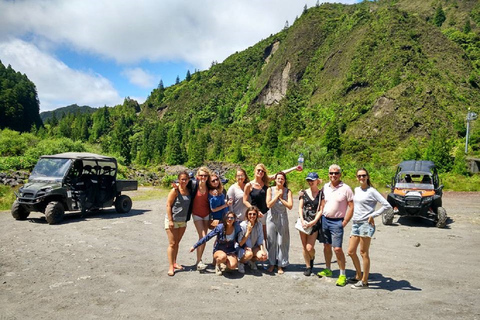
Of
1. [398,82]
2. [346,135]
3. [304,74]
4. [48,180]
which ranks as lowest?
[48,180]

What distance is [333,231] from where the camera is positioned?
5562 mm

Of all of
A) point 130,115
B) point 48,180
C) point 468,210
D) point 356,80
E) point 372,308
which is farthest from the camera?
point 130,115

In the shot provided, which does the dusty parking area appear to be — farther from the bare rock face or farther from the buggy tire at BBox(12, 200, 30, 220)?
the bare rock face

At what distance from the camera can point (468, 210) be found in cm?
1456

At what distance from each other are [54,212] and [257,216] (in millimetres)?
7360

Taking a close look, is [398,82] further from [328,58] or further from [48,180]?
[48,180]

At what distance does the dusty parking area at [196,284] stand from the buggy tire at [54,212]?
1013 mm

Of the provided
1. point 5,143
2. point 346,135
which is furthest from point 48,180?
point 346,135

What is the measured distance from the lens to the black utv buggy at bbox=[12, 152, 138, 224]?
10492 mm

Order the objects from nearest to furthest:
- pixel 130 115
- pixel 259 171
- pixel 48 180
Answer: pixel 259 171 → pixel 48 180 → pixel 130 115

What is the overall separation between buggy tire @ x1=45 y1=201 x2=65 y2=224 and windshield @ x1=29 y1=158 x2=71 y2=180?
1.12m

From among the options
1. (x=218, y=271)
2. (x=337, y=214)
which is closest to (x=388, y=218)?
(x=337, y=214)

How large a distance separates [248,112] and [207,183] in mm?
134984

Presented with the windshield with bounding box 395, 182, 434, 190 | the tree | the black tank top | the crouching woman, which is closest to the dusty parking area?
the crouching woman
